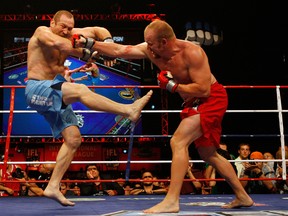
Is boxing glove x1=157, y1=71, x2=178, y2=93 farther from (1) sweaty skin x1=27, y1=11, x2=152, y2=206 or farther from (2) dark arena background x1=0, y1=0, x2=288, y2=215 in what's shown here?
(2) dark arena background x1=0, y1=0, x2=288, y2=215

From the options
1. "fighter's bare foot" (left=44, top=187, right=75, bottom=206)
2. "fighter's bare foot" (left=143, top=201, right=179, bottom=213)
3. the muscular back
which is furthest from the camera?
the muscular back

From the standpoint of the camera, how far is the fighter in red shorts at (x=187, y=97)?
2.40 meters

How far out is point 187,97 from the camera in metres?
2.62

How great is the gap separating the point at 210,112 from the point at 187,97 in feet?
0.49

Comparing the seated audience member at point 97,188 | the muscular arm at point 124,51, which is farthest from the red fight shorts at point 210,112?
the seated audience member at point 97,188

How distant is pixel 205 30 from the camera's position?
9.06 m

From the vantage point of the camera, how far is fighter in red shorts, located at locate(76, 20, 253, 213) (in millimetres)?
2398

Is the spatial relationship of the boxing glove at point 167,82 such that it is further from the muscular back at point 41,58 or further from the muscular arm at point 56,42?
the muscular back at point 41,58

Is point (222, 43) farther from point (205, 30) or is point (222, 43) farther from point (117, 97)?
point (117, 97)

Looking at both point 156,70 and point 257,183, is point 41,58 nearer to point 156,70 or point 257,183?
point 257,183

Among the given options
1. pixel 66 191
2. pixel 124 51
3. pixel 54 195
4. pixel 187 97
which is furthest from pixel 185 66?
pixel 66 191

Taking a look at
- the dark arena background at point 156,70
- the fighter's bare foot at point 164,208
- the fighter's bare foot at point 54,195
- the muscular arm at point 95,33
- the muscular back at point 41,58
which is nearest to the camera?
the fighter's bare foot at point 164,208

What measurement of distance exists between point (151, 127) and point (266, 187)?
16.0 ft

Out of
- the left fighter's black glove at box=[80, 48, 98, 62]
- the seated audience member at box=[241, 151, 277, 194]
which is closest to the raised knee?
the left fighter's black glove at box=[80, 48, 98, 62]
